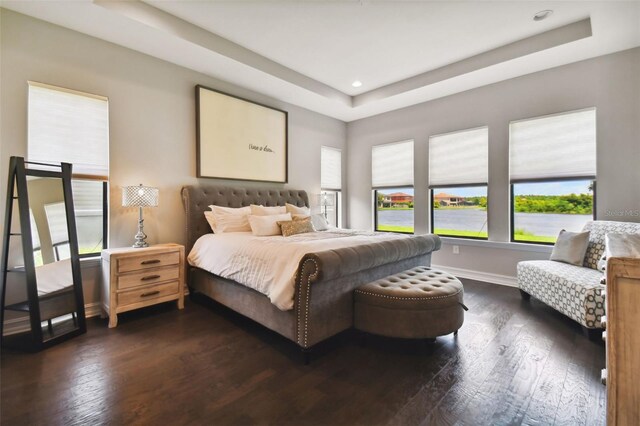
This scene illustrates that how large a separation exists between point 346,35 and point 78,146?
305 centimetres

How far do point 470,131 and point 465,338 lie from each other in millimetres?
3161

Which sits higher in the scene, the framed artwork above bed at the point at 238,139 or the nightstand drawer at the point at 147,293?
the framed artwork above bed at the point at 238,139

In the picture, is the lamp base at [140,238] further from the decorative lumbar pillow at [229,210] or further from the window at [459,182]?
the window at [459,182]

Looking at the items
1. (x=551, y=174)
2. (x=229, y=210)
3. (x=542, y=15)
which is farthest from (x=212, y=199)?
(x=551, y=174)


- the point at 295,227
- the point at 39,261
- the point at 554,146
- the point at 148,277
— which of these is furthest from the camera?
the point at 554,146

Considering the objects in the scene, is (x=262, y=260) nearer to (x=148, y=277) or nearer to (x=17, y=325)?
(x=148, y=277)

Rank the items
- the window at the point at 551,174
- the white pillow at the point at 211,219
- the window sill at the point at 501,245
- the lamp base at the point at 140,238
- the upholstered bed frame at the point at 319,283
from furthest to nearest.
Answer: the window sill at the point at 501,245 < the white pillow at the point at 211,219 < the window at the point at 551,174 < the lamp base at the point at 140,238 < the upholstered bed frame at the point at 319,283

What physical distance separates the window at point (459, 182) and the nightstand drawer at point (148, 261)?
12.8 ft

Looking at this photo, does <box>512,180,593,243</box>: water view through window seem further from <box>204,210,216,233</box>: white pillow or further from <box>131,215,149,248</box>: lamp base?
<box>131,215,149,248</box>: lamp base

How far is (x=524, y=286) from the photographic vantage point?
3.30m

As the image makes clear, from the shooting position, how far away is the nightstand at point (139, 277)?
2.69 meters

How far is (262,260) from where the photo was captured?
2416 mm

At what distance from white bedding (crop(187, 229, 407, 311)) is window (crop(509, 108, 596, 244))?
2719 mm

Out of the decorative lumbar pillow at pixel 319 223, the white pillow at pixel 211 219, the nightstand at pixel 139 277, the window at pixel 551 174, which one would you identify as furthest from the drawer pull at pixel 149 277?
the window at pixel 551 174
